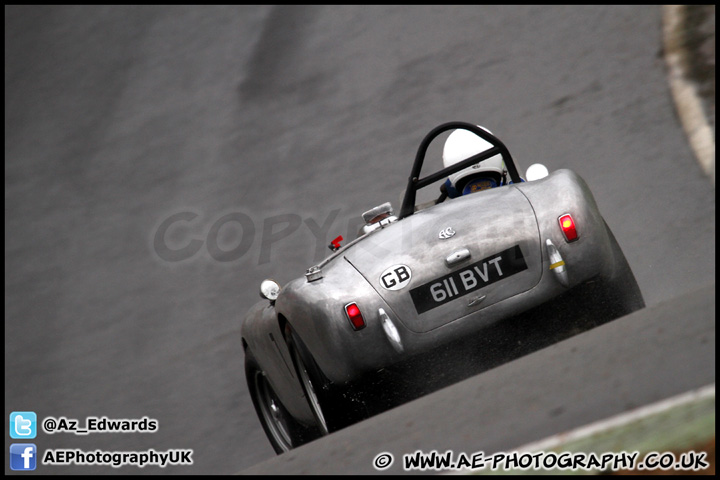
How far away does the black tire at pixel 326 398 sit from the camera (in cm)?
460

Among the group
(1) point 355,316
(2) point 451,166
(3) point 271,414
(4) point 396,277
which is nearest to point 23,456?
(3) point 271,414

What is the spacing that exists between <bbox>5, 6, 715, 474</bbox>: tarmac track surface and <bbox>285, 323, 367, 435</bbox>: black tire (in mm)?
1456

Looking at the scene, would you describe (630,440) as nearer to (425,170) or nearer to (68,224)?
(425,170)

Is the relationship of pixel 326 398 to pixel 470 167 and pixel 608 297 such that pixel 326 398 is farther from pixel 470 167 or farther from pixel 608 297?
pixel 470 167

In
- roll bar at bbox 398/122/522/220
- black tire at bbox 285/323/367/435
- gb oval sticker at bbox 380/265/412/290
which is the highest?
roll bar at bbox 398/122/522/220

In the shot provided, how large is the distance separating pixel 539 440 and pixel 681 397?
407 millimetres

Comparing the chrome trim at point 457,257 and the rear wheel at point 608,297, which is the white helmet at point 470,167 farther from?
the chrome trim at point 457,257

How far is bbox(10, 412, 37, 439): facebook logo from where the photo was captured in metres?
7.16

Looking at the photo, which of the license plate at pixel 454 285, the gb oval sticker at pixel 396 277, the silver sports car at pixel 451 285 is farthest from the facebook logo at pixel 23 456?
the license plate at pixel 454 285

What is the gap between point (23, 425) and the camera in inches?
290

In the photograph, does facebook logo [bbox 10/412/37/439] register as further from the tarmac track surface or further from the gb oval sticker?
the gb oval sticker

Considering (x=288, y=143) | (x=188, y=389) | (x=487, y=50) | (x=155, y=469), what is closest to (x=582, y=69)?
(x=487, y=50)

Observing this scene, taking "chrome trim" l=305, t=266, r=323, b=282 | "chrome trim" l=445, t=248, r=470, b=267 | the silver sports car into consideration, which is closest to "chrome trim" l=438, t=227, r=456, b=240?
the silver sports car

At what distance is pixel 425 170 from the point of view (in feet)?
34.2
